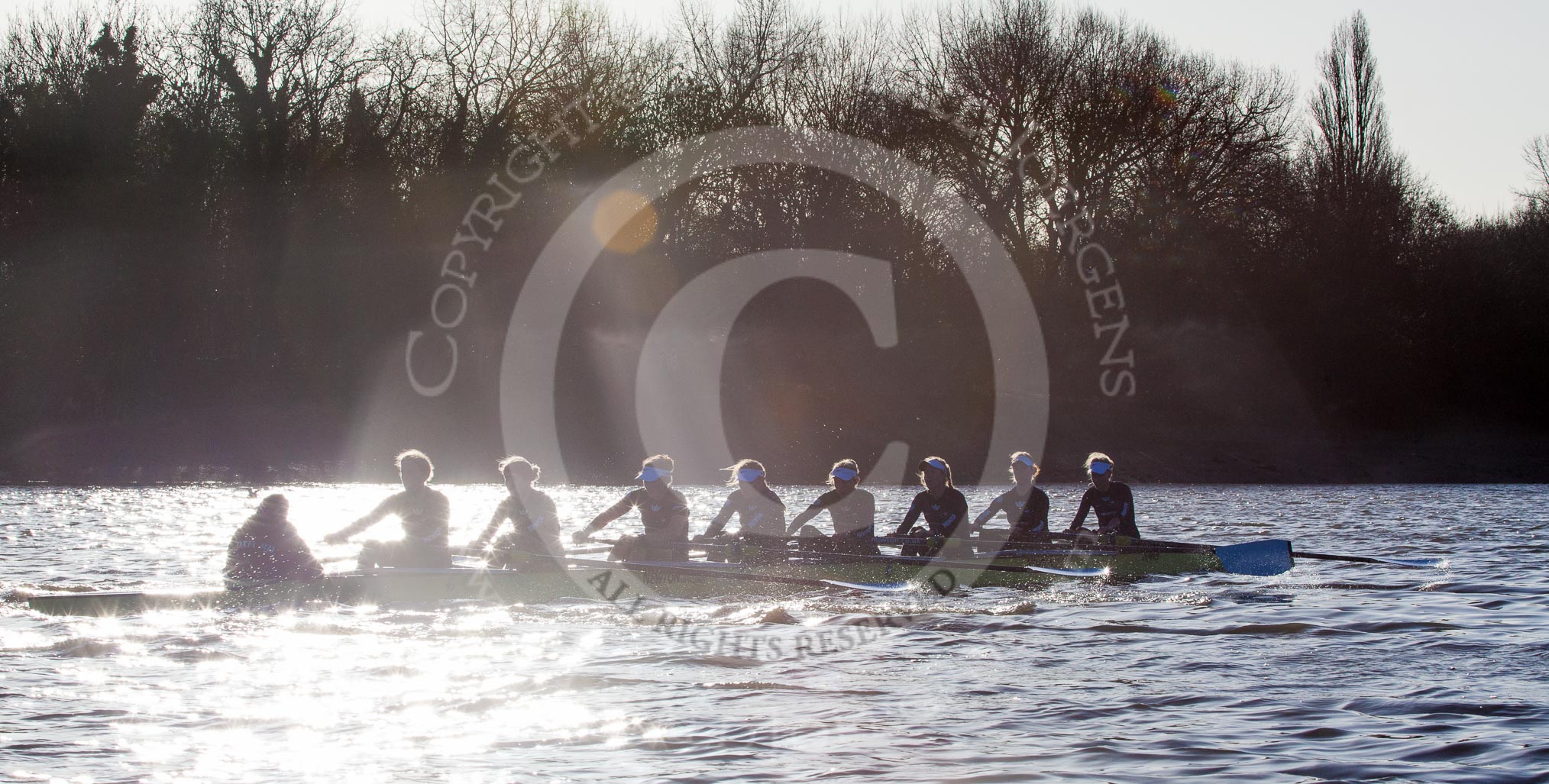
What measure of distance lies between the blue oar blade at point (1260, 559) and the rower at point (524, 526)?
6976 millimetres

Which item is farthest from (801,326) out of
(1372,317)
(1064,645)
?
(1064,645)

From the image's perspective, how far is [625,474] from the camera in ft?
131

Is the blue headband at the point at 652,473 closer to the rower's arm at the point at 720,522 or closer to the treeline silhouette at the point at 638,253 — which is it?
the rower's arm at the point at 720,522

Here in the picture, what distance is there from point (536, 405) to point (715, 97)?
9990 millimetres

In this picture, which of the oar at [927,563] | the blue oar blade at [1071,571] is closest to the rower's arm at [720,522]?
the oar at [927,563]

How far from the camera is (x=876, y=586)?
13.8m

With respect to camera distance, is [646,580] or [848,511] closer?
[646,580]

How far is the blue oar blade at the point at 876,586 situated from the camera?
44.7ft

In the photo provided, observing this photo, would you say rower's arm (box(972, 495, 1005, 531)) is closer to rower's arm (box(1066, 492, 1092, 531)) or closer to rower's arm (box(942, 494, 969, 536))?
rower's arm (box(942, 494, 969, 536))

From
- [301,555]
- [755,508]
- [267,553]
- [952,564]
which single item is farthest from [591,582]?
[952,564]

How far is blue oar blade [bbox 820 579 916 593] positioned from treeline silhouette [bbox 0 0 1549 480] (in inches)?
1044

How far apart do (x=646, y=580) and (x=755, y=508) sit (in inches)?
67.7

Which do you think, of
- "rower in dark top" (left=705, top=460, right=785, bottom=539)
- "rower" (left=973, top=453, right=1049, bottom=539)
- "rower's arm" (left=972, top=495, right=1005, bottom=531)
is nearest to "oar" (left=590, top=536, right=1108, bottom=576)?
"rower in dark top" (left=705, top=460, right=785, bottom=539)

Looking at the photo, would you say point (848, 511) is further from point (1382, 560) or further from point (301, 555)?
point (1382, 560)
